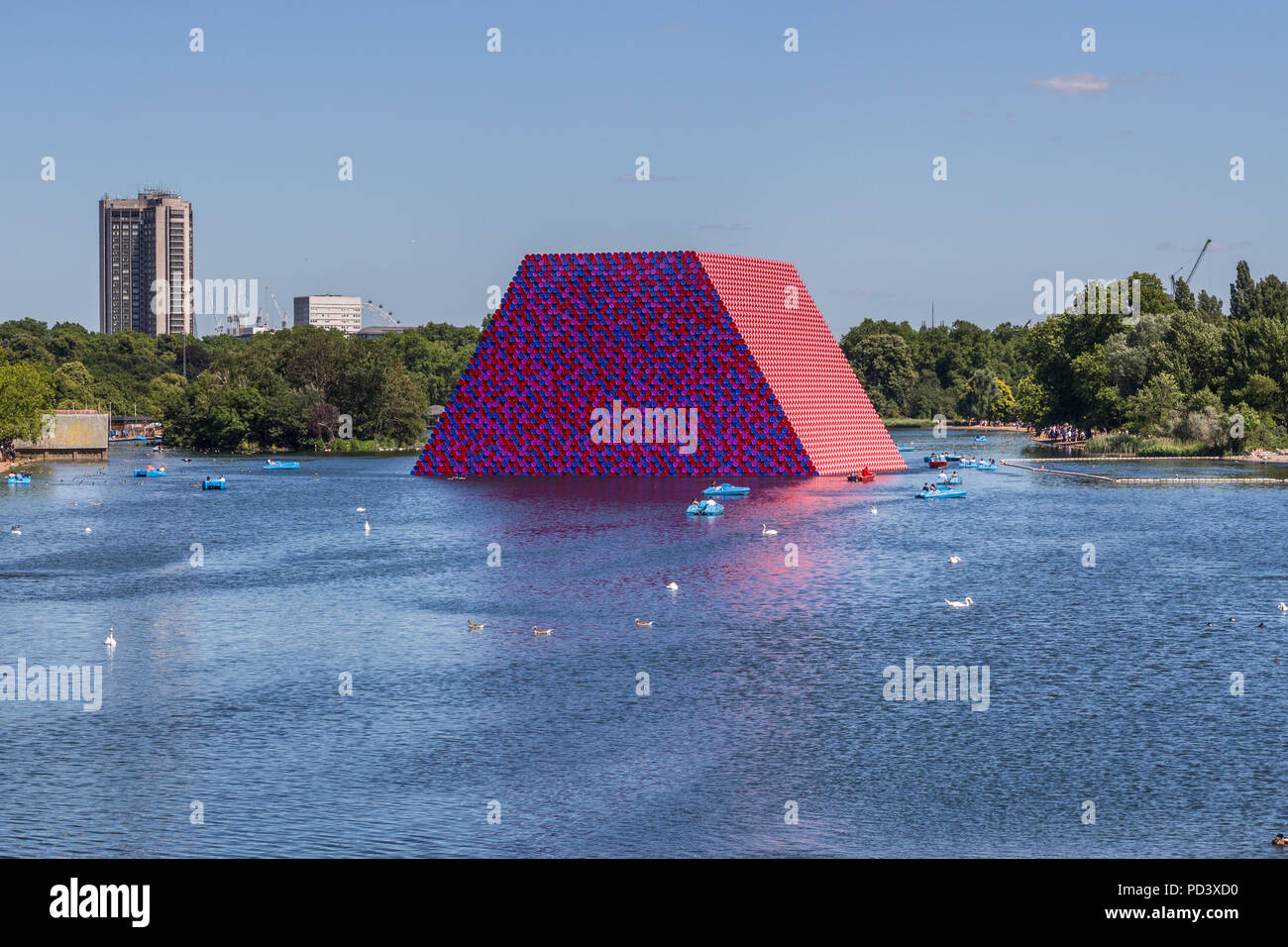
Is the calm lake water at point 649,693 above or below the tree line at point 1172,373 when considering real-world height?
below

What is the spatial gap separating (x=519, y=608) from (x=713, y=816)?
26.0 m

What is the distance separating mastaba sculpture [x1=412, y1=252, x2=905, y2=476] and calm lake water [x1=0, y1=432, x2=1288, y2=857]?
1455 inches

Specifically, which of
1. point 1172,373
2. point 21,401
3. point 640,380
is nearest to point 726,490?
point 640,380

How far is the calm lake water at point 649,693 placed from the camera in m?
25.3

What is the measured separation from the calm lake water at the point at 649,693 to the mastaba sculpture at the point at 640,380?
36965 mm

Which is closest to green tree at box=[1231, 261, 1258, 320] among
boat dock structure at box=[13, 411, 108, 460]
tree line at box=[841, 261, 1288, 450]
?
tree line at box=[841, 261, 1288, 450]

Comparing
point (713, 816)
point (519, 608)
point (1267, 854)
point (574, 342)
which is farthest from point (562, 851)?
point (574, 342)

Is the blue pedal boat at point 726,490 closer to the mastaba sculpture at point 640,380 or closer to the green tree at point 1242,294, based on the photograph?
the mastaba sculpture at point 640,380

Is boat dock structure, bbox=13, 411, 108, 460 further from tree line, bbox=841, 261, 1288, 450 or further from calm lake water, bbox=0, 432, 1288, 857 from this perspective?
tree line, bbox=841, 261, 1288, 450

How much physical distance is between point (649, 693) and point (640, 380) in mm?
79955

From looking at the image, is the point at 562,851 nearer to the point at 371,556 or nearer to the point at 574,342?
the point at 371,556

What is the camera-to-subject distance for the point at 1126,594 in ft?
177

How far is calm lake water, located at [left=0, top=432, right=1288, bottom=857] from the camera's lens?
2528 centimetres

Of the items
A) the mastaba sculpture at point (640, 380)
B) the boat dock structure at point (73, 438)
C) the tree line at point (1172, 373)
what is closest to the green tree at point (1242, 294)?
the tree line at point (1172, 373)
